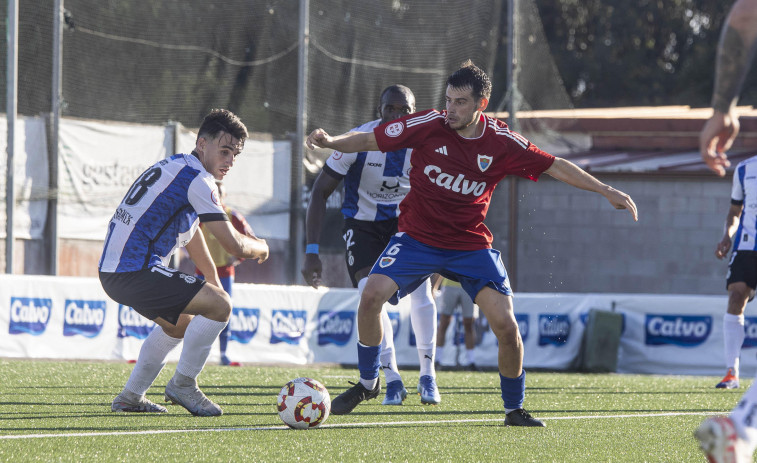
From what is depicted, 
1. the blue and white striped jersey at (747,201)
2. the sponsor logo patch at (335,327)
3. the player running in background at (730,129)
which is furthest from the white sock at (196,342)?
the sponsor logo patch at (335,327)

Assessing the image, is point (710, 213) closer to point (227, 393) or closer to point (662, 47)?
point (227, 393)

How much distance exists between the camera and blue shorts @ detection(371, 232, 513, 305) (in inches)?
235

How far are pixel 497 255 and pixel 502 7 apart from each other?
38.7ft

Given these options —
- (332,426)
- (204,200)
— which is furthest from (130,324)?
(332,426)

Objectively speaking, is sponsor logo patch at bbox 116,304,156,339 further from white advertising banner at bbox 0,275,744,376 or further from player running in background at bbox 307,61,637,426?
player running in background at bbox 307,61,637,426

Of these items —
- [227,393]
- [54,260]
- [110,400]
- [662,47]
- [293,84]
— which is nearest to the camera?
[110,400]

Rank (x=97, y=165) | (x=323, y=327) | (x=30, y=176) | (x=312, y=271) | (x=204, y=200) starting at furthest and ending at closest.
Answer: (x=97, y=165) < (x=323, y=327) < (x=30, y=176) < (x=312, y=271) < (x=204, y=200)

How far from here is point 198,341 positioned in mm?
6023

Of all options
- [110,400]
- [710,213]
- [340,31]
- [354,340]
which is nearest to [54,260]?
[354,340]

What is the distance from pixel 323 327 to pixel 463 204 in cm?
749

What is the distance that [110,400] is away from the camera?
6883mm

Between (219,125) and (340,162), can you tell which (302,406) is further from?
(340,162)

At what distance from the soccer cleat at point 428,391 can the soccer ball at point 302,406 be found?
1498mm

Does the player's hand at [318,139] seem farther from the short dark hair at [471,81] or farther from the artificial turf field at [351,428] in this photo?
the artificial turf field at [351,428]
